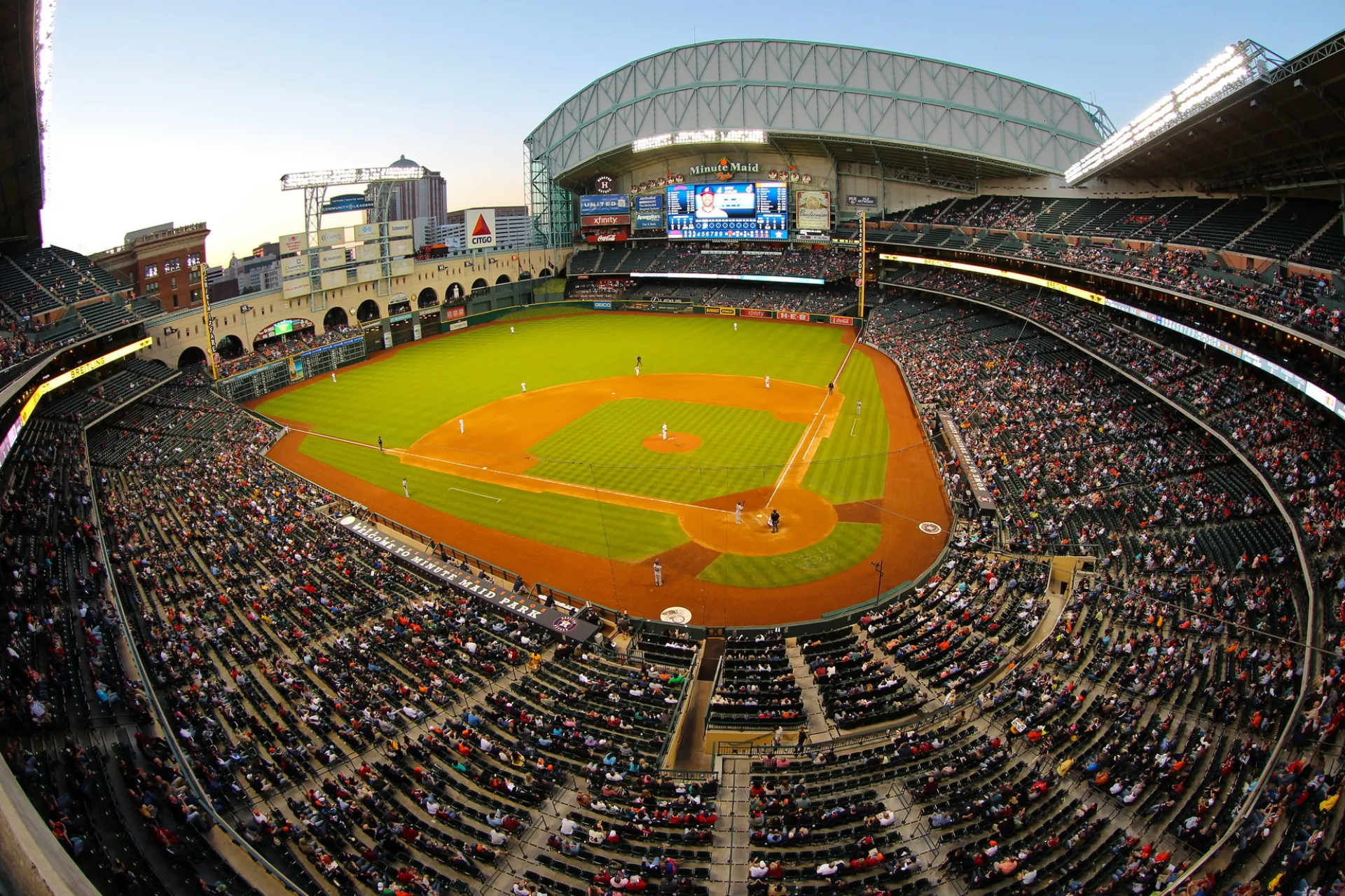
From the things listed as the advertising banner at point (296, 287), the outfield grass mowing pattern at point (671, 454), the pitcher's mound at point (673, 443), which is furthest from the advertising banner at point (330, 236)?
the pitcher's mound at point (673, 443)

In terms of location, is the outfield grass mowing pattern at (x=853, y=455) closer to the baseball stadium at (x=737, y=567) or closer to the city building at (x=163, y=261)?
the baseball stadium at (x=737, y=567)

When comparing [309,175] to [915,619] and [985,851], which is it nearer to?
[915,619]

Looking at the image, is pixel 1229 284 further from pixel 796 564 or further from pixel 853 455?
pixel 796 564

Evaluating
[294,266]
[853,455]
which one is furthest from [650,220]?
[853,455]


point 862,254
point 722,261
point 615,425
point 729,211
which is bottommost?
point 615,425

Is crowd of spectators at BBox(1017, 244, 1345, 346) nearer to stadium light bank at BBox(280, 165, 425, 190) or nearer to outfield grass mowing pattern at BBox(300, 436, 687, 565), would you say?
outfield grass mowing pattern at BBox(300, 436, 687, 565)

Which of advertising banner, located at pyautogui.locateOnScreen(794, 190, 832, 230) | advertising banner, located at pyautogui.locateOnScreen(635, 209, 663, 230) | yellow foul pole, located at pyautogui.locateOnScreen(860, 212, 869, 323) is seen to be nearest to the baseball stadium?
yellow foul pole, located at pyautogui.locateOnScreen(860, 212, 869, 323)
